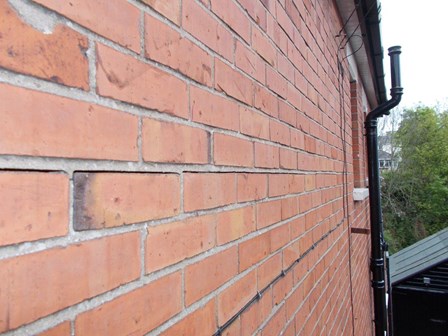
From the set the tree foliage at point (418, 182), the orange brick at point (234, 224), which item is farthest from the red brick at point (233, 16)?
the tree foliage at point (418, 182)

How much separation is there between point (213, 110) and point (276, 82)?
650 millimetres

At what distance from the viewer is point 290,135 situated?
1809mm

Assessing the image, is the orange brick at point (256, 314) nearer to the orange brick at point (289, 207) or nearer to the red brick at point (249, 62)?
the orange brick at point (289, 207)

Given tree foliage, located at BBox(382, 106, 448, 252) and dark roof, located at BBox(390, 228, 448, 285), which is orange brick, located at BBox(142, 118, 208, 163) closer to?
dark roof, located at BBox(390, 228, 448, 285)

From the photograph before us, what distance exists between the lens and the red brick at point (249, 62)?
4.15 ft

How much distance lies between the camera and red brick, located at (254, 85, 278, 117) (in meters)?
1.42

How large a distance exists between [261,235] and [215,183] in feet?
1.39

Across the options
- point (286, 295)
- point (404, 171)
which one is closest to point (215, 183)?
point (286, 295)

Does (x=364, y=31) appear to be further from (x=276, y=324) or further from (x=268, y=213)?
(x=276, y=324)

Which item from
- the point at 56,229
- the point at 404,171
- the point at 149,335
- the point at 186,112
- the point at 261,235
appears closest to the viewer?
the point at 56,229

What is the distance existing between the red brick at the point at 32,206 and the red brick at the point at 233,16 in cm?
75

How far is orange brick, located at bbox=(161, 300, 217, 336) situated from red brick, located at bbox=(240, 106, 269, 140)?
1.92ft

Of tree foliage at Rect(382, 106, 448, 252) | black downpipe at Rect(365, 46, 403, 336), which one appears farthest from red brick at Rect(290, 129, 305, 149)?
tree foliage at Rect(382, 106, 448, 252)

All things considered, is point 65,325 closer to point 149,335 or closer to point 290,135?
point 149,335
